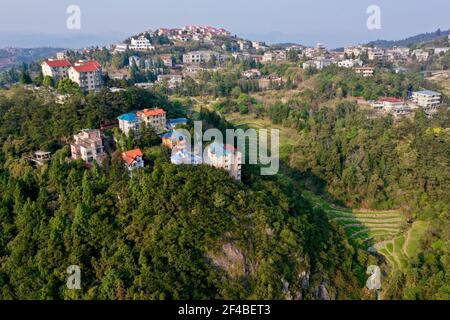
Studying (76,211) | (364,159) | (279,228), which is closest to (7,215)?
(76,211)

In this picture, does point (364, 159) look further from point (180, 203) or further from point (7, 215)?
point (7, 215)

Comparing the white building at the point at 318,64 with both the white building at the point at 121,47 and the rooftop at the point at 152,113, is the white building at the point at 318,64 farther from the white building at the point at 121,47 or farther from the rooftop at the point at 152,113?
the rooftop at the point at 152,113

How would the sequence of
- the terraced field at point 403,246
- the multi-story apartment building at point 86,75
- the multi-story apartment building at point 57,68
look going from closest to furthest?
the terraced field at point 403,246 < the multi-story apartment building at point 86,75 < the multi-story apartment building at point 57,68

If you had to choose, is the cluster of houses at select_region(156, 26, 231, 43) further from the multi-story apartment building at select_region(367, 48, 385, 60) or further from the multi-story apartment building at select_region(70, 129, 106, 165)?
the multi-story apartment building at select_region(70, 129, 106, 165)

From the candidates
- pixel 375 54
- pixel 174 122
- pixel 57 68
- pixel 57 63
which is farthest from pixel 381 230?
pixel 375 54

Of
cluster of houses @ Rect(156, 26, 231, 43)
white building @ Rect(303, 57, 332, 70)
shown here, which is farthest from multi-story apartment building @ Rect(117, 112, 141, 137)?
cluster of houses @ Rect(156, 26, 231, 43)

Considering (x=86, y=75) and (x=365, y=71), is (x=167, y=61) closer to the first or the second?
(x=365, y=71)

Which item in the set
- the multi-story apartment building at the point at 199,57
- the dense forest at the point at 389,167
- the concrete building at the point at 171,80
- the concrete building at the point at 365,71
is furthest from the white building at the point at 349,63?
the concrete building at the point at 171,80
